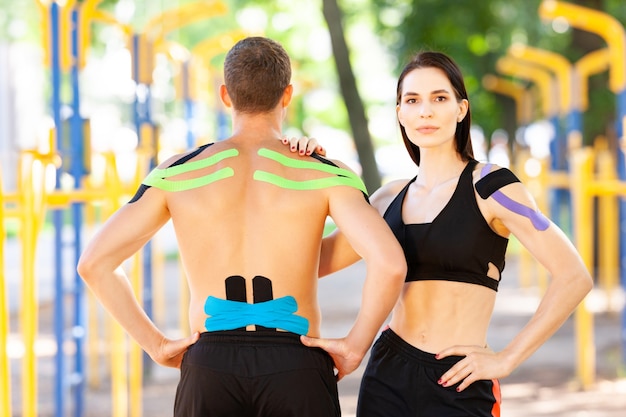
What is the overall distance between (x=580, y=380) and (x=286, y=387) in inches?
207

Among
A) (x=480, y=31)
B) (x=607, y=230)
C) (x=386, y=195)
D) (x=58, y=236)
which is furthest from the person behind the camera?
(x=480, y=31)

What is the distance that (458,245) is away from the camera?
272cm

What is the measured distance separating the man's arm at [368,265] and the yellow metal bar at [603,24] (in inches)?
212

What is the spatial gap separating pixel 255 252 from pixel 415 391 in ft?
2.08

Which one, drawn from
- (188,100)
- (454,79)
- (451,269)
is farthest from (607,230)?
(451,269)

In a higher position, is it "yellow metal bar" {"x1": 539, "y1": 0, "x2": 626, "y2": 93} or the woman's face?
"yellow metal bar" {"x1": 539, "y1": 0, "x2": 626, "y2": 93}

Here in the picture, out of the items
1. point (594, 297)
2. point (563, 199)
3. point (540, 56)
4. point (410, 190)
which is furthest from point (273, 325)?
point (563, 199)

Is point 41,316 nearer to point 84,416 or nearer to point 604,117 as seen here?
point 84,416

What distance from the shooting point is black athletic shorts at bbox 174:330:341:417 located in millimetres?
2559

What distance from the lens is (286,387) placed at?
2.55 meters

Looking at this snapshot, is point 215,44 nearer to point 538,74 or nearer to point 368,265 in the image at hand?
point 538,74

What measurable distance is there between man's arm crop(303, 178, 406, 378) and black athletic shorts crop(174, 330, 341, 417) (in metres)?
0.09

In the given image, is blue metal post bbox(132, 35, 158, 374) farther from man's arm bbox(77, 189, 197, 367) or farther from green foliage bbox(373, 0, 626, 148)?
green foliage bbox(373, 0, 626, 148)

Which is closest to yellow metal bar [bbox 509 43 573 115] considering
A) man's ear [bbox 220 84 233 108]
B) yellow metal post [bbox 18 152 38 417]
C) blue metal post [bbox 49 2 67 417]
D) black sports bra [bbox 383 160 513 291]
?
blue metal post [bbox 49 2 67 417]
